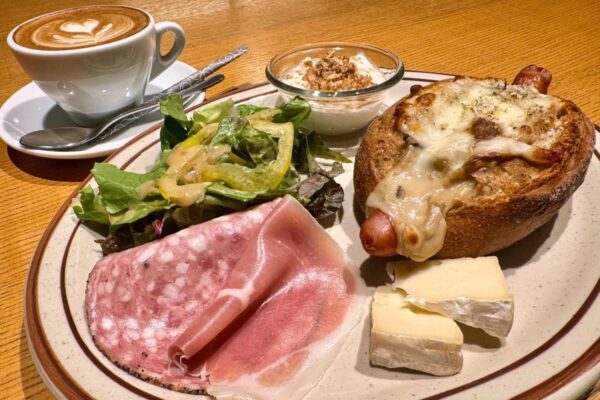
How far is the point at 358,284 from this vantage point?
5.95ft

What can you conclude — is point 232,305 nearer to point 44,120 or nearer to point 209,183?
point 209,183

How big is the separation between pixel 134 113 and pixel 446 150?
5.84ft

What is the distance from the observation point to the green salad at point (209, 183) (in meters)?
1.96

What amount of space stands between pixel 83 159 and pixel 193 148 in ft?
2.87

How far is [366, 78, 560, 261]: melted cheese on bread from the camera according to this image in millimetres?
1675

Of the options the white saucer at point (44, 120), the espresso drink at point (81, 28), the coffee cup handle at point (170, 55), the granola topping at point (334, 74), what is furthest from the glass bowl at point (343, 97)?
the espresso drink at point (81, 28)

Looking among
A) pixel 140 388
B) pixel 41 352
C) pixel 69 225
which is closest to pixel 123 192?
pixel 69 225

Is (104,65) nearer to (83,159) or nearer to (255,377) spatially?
(83,159)

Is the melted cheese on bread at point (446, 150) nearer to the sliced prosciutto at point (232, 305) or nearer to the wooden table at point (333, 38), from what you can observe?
the sliced prosciutto at point (232, 305)

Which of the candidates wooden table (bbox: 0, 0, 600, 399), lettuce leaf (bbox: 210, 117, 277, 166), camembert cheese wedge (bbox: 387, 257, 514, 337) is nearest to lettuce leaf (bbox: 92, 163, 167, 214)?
lettuce leaf (bbox: 210, 117, 277, 166)

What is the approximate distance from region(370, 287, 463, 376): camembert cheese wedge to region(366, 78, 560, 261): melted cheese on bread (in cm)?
23

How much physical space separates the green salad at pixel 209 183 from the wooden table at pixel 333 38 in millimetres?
411

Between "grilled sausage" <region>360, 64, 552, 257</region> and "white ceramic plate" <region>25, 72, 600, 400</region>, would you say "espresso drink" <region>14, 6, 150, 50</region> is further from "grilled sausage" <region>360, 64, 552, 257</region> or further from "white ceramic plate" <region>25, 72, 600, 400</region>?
"grilled sausage" <region>360, 64, 552, 257</region>

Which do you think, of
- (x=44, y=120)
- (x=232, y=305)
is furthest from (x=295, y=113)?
(x=44, y=120)
